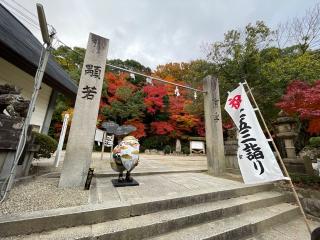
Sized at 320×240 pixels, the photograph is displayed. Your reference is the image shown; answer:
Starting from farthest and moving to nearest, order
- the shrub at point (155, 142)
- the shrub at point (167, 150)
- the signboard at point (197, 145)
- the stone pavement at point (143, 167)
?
the shrub at point (155, 142)
the signboard at point (197, 145)
the shrub at point (167, 150)
the stone pavement at point (143, 167)

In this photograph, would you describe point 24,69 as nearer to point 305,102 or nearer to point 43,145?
point 43,145

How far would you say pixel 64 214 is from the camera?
82.0 inches

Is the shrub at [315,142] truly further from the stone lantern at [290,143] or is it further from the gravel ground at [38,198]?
the gravel ground at [38,198]

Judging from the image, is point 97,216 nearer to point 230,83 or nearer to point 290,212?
point 290,212

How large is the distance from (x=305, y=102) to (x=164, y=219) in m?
4.28

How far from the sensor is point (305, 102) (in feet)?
13.4

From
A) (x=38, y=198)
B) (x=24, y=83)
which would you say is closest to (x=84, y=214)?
(x=38, y=198)

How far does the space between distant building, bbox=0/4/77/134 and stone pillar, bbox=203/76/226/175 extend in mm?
5089

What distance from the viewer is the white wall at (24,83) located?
191 inches

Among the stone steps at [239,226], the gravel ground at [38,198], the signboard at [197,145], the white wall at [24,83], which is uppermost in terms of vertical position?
the white wall at [24,83]

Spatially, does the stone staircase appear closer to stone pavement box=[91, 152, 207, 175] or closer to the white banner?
the white banner

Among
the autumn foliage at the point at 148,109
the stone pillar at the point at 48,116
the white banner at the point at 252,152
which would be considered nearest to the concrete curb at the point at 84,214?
the white banner at the point at 252,152

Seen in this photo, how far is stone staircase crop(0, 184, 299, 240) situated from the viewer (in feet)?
6.41

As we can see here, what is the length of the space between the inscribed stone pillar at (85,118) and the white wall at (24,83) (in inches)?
119
